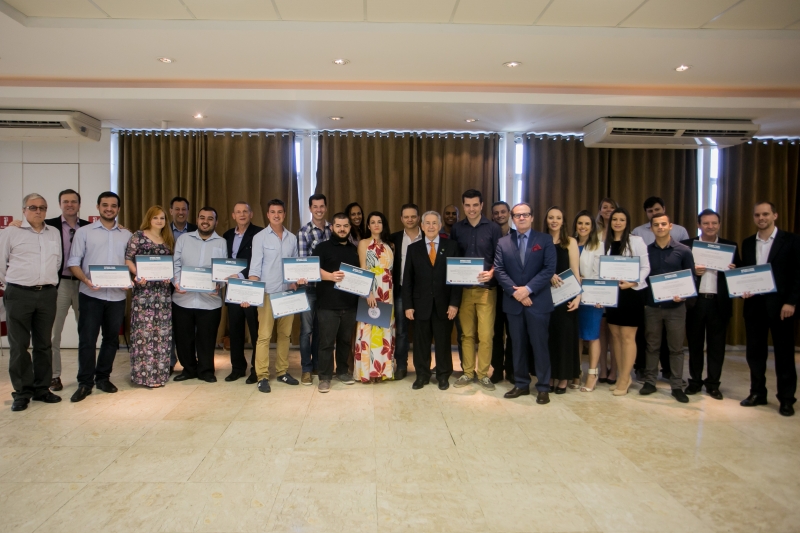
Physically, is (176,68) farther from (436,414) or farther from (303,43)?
(436,414)

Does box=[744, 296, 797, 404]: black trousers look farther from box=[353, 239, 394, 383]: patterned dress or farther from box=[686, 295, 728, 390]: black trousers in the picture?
box=[353, 239, 394, 383]: patterned dress

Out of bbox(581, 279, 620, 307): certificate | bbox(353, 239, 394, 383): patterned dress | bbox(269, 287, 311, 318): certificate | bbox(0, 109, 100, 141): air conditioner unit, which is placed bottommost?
bbox(353, 239, 394, 383): patterned dress

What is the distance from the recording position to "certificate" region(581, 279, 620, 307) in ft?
13.9

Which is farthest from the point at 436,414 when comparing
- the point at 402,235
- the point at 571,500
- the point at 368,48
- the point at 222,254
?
the point at 368,48

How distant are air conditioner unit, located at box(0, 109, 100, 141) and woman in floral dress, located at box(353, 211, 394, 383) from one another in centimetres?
328

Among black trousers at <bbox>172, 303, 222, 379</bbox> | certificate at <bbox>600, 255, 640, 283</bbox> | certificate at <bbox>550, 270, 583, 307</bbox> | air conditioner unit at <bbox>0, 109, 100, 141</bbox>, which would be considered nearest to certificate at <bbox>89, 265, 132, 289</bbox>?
black trousers at <bbox>172, 303, 222, 379</bbox>

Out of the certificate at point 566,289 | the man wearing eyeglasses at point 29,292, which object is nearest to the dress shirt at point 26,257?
the man wearing eyeglasses at point 29,292

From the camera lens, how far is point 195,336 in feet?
15.9

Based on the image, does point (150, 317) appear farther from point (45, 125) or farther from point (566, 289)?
point (566, 289)

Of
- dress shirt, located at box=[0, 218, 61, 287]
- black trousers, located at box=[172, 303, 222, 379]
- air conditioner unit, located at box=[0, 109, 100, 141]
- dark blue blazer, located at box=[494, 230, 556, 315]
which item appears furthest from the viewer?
air conditioner unit, located at box=[0, 109, 100, 141]

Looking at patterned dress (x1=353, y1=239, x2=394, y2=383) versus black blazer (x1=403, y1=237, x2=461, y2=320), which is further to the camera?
patterned dress (x1=353, y1=239, x2=394, y2=383)

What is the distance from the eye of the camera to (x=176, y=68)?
4531mm

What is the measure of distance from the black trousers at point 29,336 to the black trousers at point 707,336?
5.23 m

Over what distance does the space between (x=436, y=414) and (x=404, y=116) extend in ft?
10.6
